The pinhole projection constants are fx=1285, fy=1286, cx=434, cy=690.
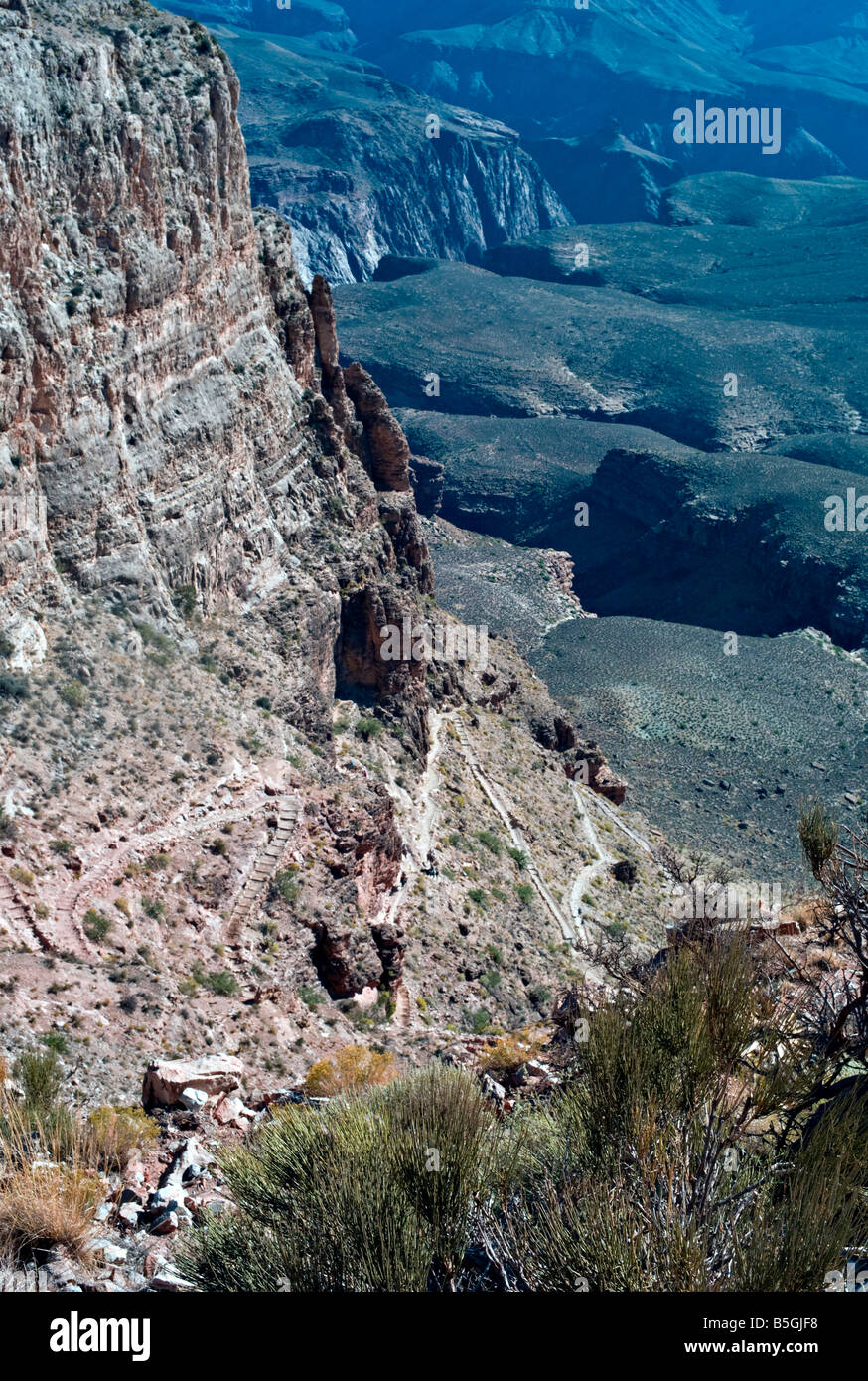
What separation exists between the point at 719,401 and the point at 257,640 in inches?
4591

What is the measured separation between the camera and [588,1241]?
10.3 meters

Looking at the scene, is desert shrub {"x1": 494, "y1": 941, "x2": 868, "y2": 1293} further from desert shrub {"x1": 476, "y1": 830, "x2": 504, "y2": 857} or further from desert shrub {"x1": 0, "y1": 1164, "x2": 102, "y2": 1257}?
desert shrub {"x1": 476, "y1": 830, "x2": 504, "y2": 857}

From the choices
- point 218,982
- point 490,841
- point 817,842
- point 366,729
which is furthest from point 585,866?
point 817,842

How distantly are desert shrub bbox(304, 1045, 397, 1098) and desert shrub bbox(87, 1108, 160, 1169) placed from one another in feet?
9.56

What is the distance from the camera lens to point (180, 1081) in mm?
19422

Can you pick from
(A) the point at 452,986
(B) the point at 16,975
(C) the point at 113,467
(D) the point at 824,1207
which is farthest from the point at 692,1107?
(C) the point at 113,467

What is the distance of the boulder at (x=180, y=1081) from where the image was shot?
19.3 metres

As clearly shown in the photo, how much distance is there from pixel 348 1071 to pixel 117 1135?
18.7ft

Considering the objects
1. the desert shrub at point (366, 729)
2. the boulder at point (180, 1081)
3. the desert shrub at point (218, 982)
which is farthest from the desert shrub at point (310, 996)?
the desert shrub at point (366, 729)

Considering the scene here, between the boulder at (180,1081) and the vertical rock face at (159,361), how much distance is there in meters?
12.0

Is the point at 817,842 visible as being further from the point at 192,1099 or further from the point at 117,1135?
the point at 117,1135

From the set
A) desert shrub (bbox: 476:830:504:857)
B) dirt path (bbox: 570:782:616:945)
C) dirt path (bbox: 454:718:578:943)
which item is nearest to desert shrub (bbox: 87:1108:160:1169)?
dirt path (bbox: 570:782:616:945)

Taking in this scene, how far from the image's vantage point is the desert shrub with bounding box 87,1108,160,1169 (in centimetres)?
1616

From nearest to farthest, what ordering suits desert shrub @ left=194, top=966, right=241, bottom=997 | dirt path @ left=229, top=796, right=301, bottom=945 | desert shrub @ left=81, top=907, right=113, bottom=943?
desert shrub @ left=81, top=907, right=113, bottom=943, desert shrub @ left=194, top=966, right=241, bottom=997, dirt path @ left=229, top=796, right=301, bottom=945
